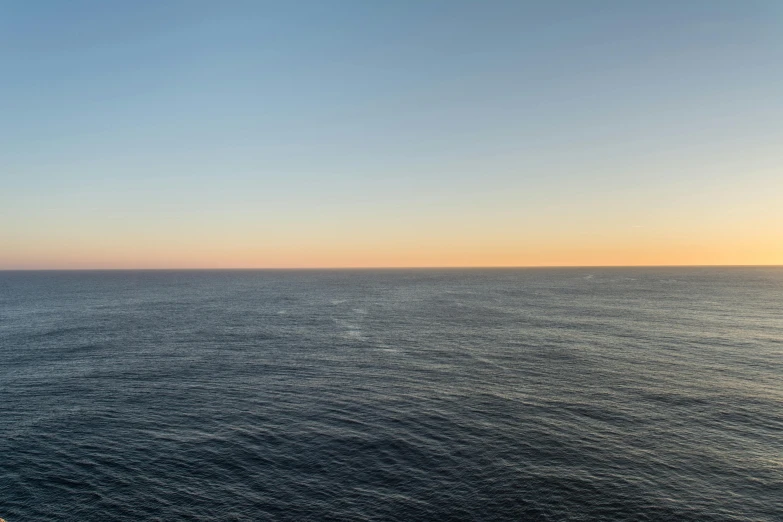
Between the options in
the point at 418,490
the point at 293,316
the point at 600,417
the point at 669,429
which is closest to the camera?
the point at 418,490

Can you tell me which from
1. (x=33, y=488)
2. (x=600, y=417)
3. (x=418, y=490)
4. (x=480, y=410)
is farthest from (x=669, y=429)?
(x=33, y=488)

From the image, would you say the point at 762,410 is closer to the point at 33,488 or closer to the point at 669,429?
the point at 669,429

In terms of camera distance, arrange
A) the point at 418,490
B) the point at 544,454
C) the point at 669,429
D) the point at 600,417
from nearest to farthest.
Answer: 1. the point at 418,490
2. the point at 544,454
3. the point at 669,429
4. the point at 600,417

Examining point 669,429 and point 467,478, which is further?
A: point 669,429

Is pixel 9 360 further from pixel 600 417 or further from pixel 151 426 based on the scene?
pixel 600 417

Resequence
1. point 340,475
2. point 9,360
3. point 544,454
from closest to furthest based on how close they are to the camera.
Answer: point 340,475, point 544,454, point 9,360

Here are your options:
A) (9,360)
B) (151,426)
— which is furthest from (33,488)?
(9,360)
